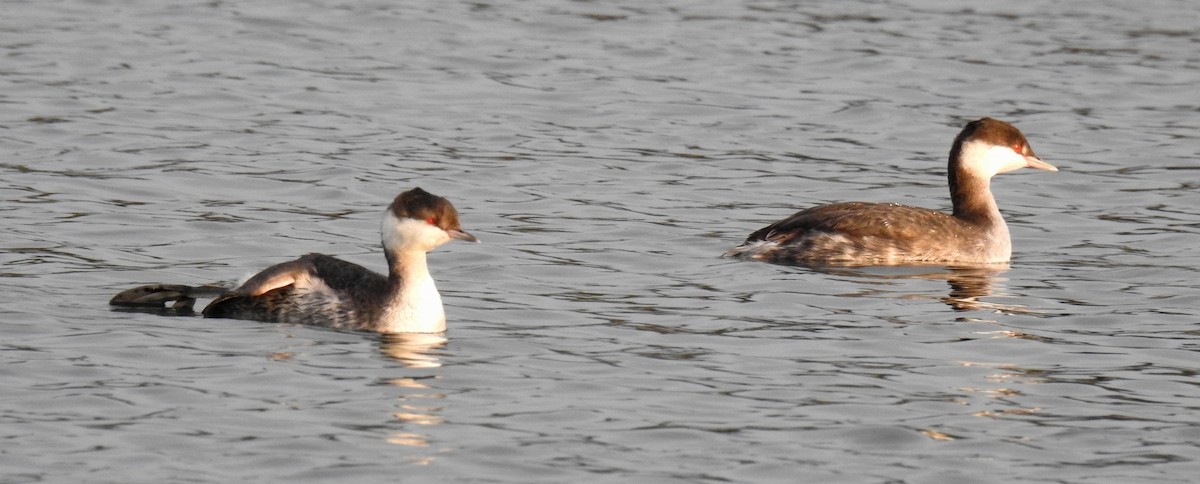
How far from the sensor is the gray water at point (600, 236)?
9.77 m

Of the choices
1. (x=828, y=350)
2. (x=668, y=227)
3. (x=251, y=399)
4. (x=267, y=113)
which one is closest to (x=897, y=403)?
(x=828, y=350)

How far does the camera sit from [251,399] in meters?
10.2

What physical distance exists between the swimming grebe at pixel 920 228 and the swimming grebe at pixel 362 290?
3599 mm

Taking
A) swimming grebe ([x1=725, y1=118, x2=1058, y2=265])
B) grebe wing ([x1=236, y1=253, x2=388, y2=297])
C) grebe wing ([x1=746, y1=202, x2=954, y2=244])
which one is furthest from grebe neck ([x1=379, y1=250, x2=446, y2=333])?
grebe wing ([x1=746, y1=202, x2=954, y2=244])

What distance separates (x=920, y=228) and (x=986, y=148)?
1118 mm

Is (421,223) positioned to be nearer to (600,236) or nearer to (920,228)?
(600,236)

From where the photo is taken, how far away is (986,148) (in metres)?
16.0

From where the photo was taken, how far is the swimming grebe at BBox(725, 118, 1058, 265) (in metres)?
15.0

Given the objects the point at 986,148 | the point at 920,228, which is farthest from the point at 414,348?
the point at 986,148

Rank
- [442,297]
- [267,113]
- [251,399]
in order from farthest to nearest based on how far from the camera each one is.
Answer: [267,113] < [442,297] < [251,399]

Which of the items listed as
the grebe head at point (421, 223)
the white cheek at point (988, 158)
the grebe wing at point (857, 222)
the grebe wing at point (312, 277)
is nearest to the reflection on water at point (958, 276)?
the grebe wing at point (857, 222)

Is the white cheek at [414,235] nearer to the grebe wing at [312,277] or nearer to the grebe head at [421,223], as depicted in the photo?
the grebe head at [421,223]

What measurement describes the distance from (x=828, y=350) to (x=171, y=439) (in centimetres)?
402

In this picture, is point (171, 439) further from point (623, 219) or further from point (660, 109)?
point (660, 109)
